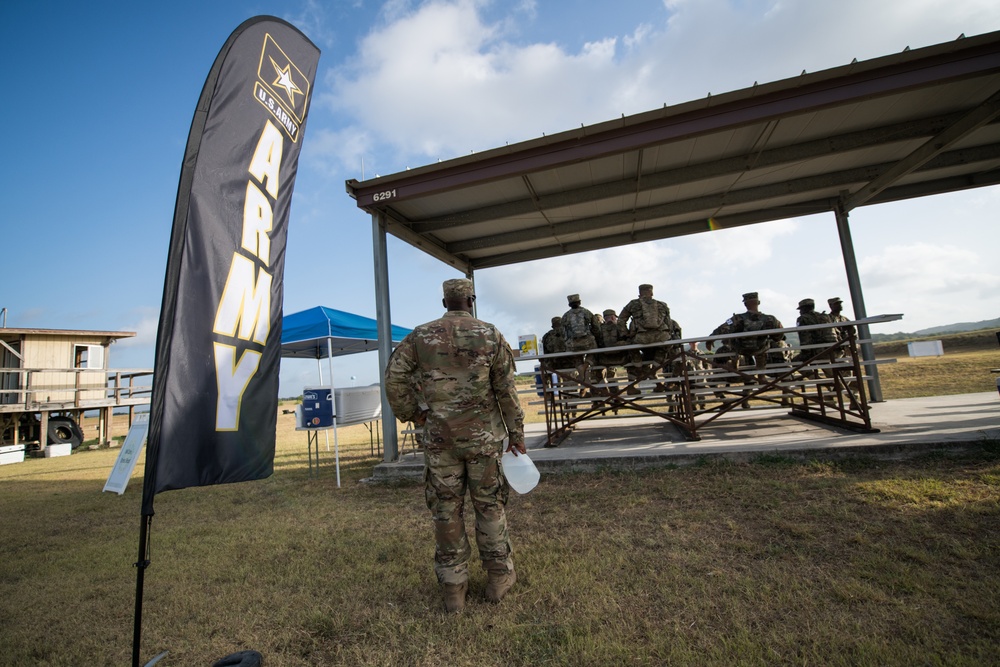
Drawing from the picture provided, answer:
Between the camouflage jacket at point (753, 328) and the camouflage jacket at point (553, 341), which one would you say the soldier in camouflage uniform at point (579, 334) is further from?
the camouflage jacket at point (753, 328)

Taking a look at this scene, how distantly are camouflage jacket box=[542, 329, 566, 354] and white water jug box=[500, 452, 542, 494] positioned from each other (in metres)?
4.40

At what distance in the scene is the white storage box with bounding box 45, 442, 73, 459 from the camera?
1404 cm

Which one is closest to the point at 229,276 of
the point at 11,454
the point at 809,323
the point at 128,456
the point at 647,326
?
the point at 647,326

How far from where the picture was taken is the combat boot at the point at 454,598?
262 centimetres

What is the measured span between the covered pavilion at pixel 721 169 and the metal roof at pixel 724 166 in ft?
0.06

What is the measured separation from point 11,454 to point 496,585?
17.1 m

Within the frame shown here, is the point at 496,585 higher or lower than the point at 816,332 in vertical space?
lower

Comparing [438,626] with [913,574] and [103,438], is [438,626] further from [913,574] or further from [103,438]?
[103,438]

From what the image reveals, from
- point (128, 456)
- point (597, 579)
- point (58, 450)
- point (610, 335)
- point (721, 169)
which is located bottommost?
point (597, 579)

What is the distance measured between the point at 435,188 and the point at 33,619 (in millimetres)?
5769

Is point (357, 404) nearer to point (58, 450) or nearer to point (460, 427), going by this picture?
point (460, 427)

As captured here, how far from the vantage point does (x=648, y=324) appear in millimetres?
6652

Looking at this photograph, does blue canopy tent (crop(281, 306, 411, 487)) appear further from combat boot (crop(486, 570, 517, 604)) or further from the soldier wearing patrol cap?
the soldier wearing patrol cap

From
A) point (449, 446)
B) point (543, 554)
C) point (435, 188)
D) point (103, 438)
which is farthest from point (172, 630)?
point (103, 438)
